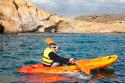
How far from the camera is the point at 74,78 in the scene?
2105 cm

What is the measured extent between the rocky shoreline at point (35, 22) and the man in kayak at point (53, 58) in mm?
62205

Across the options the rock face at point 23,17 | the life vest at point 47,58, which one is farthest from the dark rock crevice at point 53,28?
the life vest at point 47,58

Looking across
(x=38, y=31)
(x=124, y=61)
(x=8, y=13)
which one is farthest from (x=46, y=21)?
(x=124, y=61)

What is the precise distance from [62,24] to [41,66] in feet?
267

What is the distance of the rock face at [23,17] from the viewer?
3438 inches

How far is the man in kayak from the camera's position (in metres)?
21.4

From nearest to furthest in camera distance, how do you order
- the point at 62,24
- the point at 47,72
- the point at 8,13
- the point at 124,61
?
1. the point at 47,72
2. the point at 124,61
3. the point at 8,13
4. the point at 62,24

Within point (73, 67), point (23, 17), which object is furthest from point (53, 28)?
point (73, 67)

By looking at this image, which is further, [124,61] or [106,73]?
[124,61]

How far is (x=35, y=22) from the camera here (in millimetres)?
93438

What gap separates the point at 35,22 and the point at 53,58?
7237cm

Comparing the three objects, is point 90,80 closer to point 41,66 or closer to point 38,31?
point 41,66

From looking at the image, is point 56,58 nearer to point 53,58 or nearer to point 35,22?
point 53,58

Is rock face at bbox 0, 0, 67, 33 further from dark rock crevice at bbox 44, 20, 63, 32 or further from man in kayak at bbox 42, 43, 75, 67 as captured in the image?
man in kayak at bbox 42, 43, 75, 67
